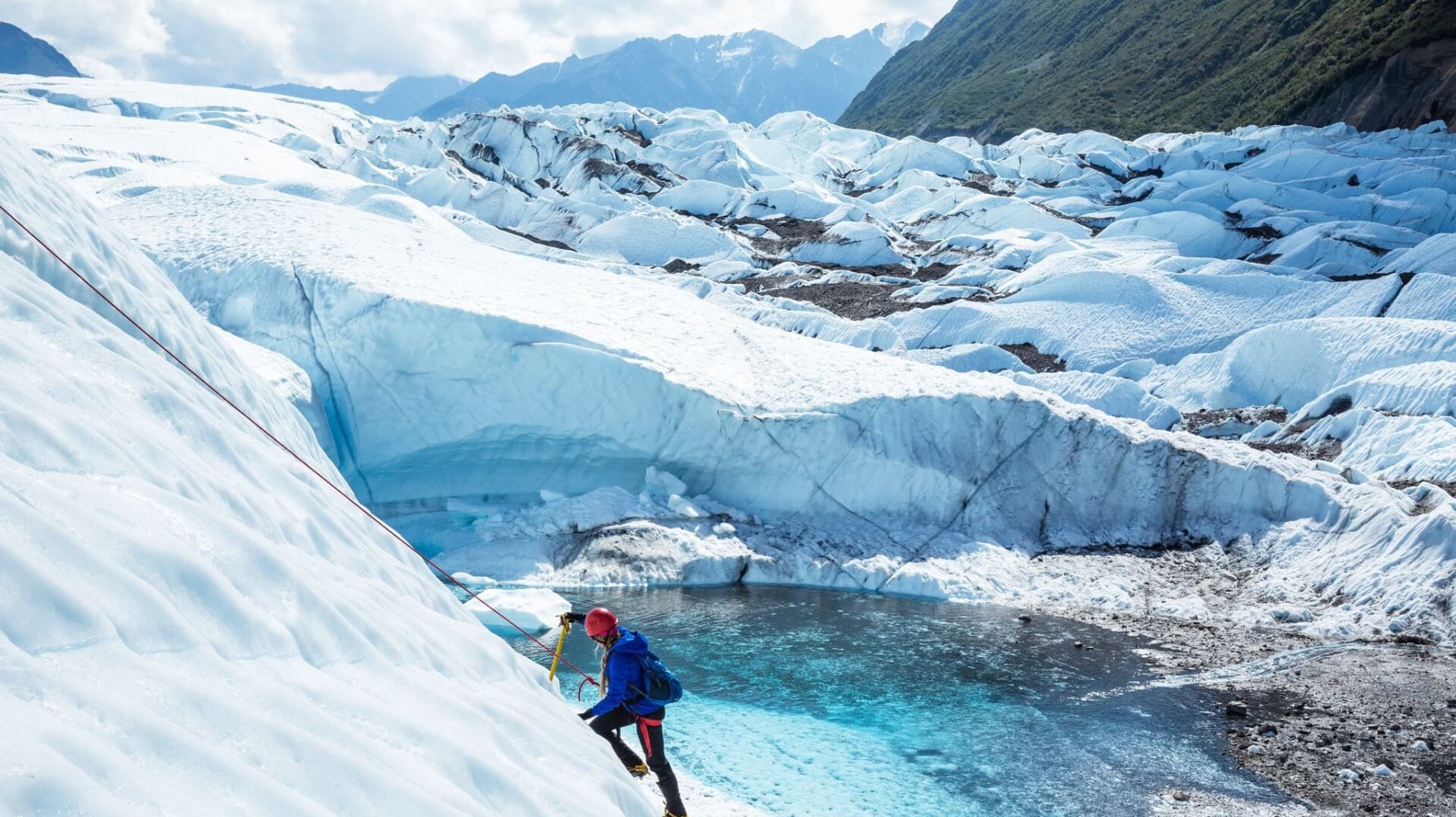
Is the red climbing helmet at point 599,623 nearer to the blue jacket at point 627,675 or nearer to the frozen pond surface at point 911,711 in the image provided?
the blue jacket at point 627,675

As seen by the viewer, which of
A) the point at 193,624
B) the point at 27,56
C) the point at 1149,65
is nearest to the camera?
the point at 193,624

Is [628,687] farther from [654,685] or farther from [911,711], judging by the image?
[911,711]

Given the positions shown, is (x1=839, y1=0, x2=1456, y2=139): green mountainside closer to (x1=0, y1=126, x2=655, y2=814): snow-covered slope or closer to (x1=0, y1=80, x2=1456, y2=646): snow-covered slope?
(x1=0, y1=80, x2=1456, y2=646): snow-covered slope

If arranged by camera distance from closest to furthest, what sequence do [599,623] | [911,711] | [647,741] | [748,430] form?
[599,623], [647,741], [911,711], [748,430]

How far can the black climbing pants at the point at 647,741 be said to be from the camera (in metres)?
5.25

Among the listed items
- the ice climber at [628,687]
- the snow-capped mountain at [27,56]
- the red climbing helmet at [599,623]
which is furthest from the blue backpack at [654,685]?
the snow-capped mountain at [27,56]

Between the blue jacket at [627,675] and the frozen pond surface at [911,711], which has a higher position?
the blue jacket at [627,675]

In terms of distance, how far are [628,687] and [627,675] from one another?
70mm

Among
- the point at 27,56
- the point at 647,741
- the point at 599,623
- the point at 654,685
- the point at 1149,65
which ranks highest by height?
the point at 27,56

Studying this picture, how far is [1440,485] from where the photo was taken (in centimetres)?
1420

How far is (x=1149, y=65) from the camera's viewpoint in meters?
79.9

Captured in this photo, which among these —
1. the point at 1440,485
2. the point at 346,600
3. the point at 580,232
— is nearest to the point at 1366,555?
the point at 1440,485

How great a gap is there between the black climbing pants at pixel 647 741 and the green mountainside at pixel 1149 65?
60.7m

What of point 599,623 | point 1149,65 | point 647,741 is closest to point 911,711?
point 647,741
